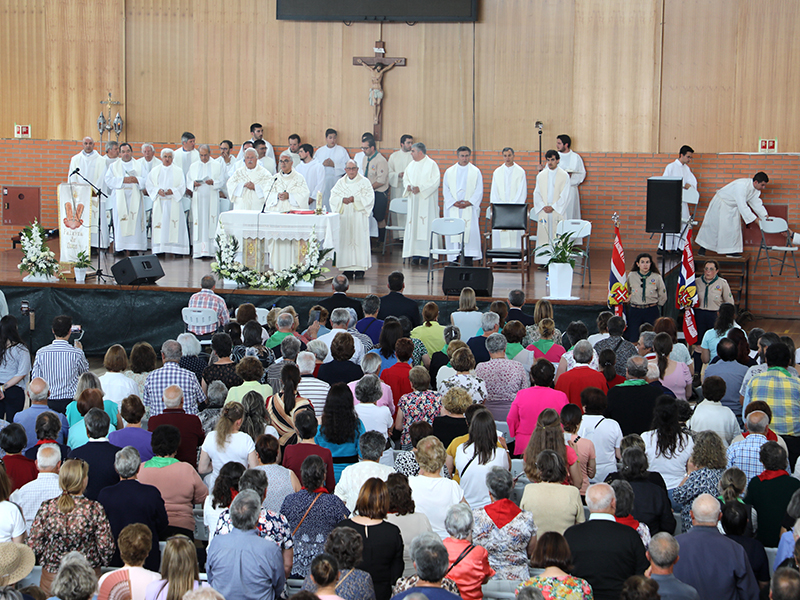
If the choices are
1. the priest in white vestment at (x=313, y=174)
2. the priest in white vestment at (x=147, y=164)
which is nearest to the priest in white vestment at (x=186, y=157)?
the priest in white vestment at (x=147, y=164)

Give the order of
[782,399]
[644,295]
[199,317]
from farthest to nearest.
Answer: [644,295] → [199,317] → [782,399]

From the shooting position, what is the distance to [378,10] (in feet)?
58.9

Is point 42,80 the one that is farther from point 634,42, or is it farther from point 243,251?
point 634,42

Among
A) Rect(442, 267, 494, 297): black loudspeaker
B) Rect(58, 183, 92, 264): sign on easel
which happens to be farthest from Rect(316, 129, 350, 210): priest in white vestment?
Rect(442, 267, 494, 297): black loudspeaker

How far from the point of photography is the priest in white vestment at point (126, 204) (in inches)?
671

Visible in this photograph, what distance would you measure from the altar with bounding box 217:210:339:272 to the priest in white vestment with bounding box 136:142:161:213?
4.04 m

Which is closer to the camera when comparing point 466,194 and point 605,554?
point 605,554

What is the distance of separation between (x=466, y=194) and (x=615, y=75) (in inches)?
139

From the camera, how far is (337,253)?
14602 millimetres

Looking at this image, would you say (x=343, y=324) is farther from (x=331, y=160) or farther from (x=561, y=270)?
(x=331, y=160)

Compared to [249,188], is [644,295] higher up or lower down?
lower down

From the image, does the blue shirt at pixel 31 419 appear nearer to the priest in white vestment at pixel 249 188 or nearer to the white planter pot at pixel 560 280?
the white planter pot at pixel 560 280

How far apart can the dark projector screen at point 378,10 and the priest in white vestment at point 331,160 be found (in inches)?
86.7

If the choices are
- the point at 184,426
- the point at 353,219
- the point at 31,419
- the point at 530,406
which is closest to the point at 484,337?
the point at 530,406
